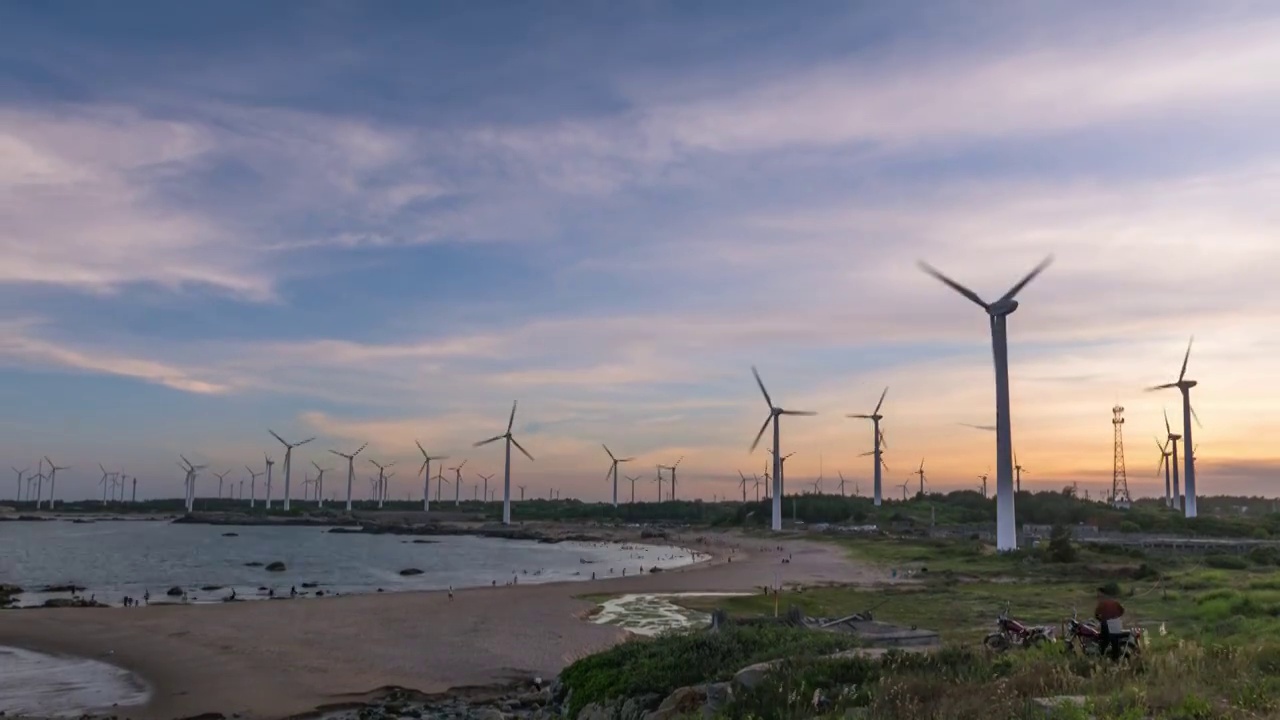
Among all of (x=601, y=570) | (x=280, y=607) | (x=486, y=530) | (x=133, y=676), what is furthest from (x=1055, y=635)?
(x=486, y=530)

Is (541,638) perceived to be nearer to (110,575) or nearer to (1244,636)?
(1244,636)

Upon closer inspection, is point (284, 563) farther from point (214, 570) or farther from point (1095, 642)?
point (1095, 642)

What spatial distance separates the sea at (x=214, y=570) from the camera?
109ft

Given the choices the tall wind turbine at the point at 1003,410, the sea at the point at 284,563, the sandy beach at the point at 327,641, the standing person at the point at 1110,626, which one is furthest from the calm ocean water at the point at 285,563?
the standing person at the point at 1110,626

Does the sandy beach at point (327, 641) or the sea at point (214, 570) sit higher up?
the sandy beach at point (327, 641)

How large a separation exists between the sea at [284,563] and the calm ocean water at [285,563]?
0.40 ft

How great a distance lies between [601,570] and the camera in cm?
8844

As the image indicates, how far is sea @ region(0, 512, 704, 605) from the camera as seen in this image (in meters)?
70.4

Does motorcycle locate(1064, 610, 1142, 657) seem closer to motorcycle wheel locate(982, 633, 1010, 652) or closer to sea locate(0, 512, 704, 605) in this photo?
motorcycle wheel locate(982, 633, 1010, 652)

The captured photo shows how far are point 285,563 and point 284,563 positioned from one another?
6.65 ft

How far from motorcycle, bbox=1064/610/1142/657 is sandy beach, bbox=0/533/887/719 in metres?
20.9

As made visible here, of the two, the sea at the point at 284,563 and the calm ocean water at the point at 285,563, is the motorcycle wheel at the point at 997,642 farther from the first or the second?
the calm ocean water at the point at 285,563

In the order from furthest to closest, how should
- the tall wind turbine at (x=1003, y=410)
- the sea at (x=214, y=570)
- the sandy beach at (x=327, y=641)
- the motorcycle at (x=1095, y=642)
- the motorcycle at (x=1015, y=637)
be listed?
the tall wind turbine at (x=1003, y=410) < the sea at (x=214, y=570) < the sandy beach at (x=327, y=641) < the motorcycle at (x=1015, y=637) < the motorcycle at (x=1095, y=642)

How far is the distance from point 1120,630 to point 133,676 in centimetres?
3446
